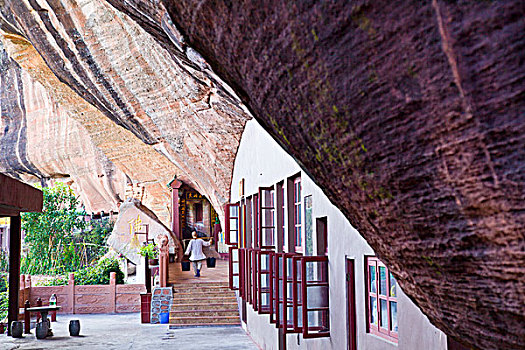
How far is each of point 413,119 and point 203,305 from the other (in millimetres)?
12113

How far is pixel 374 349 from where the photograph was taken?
14.3 ft

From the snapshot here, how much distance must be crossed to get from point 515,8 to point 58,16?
1064 cm

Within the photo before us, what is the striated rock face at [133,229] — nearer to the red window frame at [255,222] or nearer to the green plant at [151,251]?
the green plant at [151,251]

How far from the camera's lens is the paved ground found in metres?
9.98

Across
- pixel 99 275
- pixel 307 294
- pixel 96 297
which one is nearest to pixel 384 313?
pixel 307 294

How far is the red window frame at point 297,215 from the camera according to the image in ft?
22.7

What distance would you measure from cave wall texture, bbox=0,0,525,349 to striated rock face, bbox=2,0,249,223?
6245 mm

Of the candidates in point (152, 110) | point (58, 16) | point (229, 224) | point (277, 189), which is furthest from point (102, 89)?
point (277, 189)

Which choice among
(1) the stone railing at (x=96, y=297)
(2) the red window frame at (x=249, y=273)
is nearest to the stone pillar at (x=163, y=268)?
(1) the stone railing at (x=96, y=297)

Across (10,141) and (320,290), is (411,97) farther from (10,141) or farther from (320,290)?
(10,141)

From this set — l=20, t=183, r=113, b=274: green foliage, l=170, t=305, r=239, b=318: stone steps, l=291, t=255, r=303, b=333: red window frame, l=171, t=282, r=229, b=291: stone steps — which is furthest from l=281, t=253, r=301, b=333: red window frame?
l=20, t=183, r=113, b=274: green foliage

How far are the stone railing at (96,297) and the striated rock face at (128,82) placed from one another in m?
3.62

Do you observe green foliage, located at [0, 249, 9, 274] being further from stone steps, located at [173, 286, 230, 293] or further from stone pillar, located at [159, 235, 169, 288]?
→ stone steps, located at [173, 286, 230, 293]

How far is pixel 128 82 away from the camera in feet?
37.0
